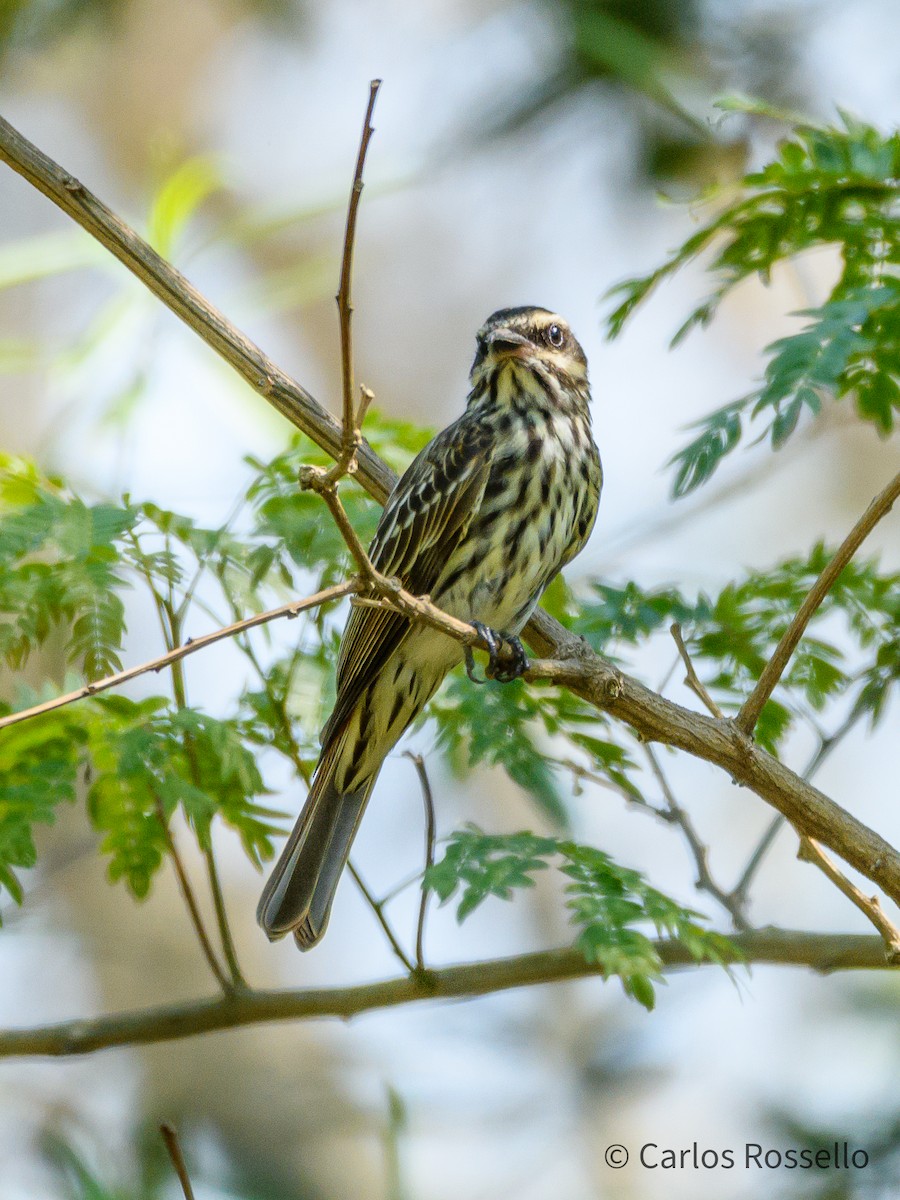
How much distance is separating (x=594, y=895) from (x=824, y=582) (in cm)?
76

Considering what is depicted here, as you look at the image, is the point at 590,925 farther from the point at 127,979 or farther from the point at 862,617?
the point at 127,979

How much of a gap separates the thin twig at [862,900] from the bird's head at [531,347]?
1999 millimetres

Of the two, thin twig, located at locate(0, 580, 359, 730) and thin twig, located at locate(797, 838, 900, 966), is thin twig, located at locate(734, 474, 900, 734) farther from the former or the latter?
thin twig, located at locate(0, 580, 359, 730)

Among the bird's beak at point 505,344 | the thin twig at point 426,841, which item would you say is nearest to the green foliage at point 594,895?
the thin twig at point 426,841

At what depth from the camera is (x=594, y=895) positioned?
9.33 ft

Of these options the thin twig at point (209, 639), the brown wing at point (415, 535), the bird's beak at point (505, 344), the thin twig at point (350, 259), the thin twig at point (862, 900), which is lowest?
the thin twig at point (862, 900)

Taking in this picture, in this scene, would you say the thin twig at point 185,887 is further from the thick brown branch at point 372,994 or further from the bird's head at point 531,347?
the bird's head at point 531,347

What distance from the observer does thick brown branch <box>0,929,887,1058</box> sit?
3.38 m

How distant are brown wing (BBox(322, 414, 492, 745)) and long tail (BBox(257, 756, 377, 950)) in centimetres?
26

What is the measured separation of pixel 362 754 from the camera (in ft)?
13.8

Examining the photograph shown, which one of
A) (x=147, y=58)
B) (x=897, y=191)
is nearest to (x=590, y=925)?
(x=897, y=191)

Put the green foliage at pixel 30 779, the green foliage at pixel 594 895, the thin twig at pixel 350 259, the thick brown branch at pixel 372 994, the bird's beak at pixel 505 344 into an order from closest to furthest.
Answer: the thin twig at pixel 350 259 → the green foliage at pixel 594 895 → the green foliage at pixel 30 779 → the thick brown branch at pixel 372 994 → the bird's beak at pixel 505 344

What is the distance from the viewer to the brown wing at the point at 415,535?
12.7ft

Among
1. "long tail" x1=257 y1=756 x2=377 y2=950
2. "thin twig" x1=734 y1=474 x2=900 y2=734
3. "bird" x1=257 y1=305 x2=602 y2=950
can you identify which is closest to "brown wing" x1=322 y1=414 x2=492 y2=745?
"bird" x1=257 y1=305 x2=602 y2=950
